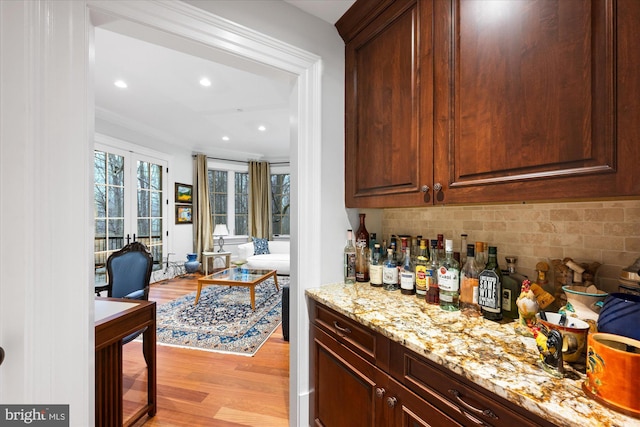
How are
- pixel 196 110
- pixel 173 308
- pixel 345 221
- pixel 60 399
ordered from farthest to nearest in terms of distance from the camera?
pixel 196 110, pixel 173 308, pixel 345 221, pixel 60 399

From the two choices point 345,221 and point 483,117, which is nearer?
point 483,117

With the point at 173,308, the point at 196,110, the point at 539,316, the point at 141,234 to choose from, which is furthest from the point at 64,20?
the point at 141,234

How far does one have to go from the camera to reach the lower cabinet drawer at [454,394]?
25.8 inches

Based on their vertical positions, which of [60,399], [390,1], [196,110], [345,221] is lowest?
[60,399]

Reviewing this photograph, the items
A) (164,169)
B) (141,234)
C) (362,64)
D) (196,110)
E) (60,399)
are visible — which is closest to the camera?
(60,399)

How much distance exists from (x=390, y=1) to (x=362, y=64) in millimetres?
314

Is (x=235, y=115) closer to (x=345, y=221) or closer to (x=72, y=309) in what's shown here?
(x=345, y=221)

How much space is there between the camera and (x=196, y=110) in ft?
12.6

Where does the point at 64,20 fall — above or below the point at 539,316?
above

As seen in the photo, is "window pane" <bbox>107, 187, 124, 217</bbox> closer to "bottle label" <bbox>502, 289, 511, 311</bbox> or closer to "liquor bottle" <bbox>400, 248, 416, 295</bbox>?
"liquor bottle" <bbox>400, 248, 416, 295</bbox>

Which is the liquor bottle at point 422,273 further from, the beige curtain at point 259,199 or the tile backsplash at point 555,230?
the beige curtain at point 259,199

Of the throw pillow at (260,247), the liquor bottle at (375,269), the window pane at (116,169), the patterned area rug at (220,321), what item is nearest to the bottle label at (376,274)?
the liquor bottle at (375,269)

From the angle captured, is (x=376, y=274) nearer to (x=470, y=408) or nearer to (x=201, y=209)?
(x=470, y=408)

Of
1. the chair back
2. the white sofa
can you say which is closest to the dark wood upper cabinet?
the chair back
